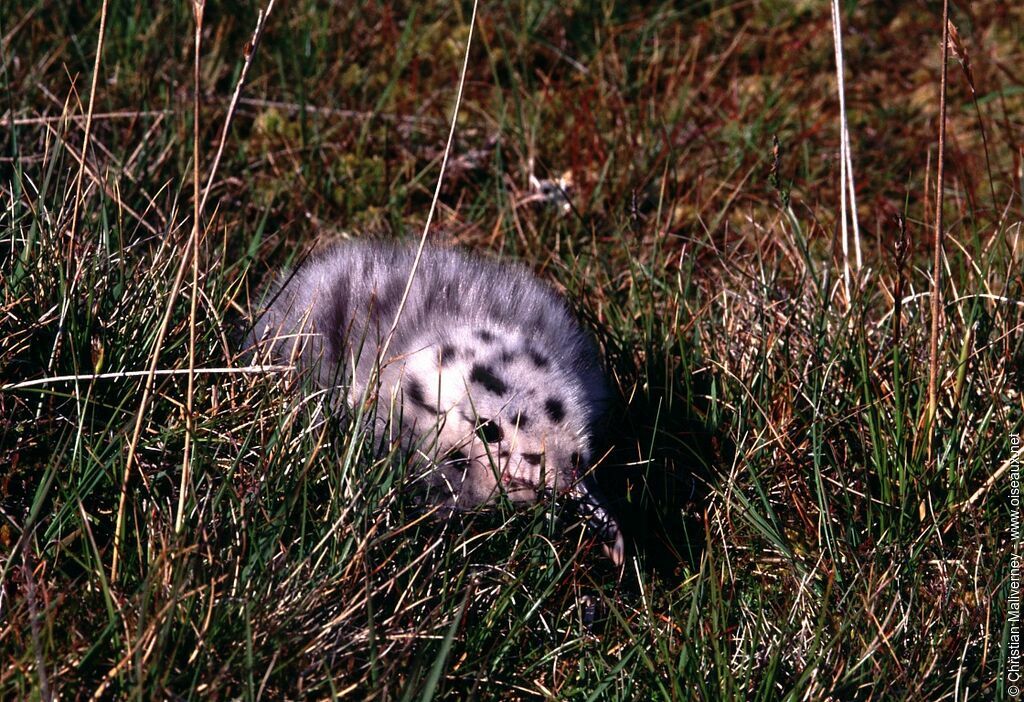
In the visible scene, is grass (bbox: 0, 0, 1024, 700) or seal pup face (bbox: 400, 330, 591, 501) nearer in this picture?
grass (bbox: 0, 0, 1024, 700)

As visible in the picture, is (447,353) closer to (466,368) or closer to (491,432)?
(466,368)

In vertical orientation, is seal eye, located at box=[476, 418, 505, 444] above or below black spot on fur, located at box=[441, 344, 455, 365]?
below

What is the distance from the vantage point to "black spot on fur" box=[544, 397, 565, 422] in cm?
301

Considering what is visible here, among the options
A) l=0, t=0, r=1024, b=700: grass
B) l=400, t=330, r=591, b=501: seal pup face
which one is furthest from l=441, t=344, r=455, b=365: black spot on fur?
l=0, t=0, r=1024, b=700: grass

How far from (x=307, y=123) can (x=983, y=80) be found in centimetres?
309

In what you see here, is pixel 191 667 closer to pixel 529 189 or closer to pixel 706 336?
pixel 706 336

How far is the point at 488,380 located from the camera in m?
2.98

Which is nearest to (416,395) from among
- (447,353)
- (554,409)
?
(447,353)

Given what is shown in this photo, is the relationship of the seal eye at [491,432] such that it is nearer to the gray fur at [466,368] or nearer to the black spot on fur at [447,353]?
the gray fur at [466,368]

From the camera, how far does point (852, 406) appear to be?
3199 mm

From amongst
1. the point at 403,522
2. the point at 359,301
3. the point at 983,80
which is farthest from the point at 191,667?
the point at 983,80

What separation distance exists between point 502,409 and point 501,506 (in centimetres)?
28

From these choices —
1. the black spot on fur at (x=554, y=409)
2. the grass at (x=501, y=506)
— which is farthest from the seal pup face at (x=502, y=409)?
the grass at (x=501, y=506)

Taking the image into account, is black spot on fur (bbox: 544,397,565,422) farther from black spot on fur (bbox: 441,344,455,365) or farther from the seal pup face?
black spot on fur (bbox: 441,344,455,365)
